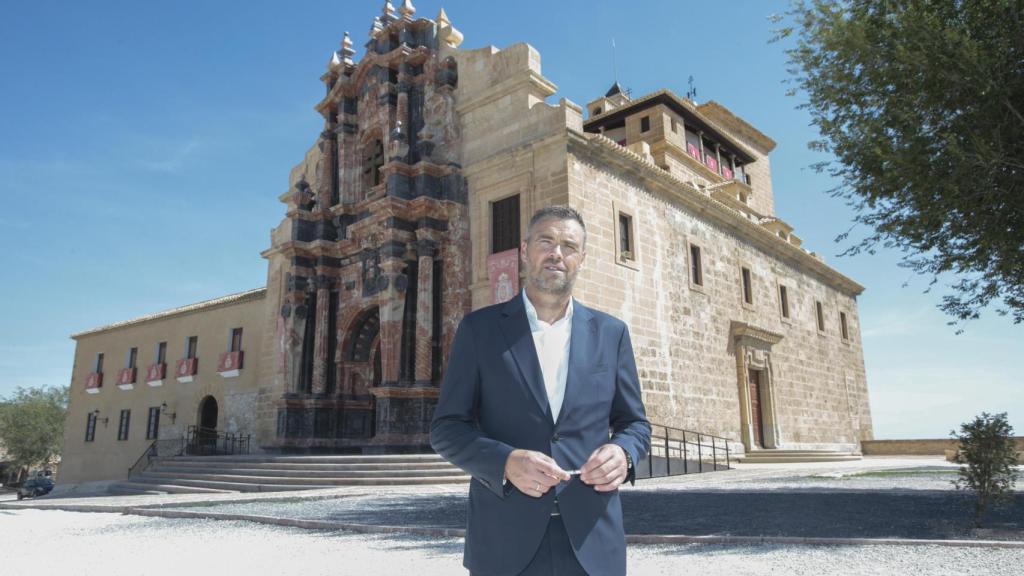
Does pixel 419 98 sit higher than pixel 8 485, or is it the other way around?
pixel 419 98

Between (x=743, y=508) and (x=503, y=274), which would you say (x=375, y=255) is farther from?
(x=743, y=508)

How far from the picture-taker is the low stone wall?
74.3ft

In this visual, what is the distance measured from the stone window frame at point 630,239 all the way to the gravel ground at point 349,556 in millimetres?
10542

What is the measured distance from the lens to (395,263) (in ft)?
57.3

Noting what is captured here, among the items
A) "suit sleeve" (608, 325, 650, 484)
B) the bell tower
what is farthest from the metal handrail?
"suit sleeve" (608, 325, 650, 484)

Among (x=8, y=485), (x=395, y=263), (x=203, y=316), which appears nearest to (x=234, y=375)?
(x=203, y=316)

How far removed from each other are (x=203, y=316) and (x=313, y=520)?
2040 cm

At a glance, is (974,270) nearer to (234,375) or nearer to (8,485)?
(234,375)

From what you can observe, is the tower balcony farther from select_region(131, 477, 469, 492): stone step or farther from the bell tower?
select_region(131, 477, 469, 492): stone step

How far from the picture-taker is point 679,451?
50.7 feet

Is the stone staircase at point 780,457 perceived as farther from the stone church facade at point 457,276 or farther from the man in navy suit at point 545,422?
the man in navy suit at point 545,422

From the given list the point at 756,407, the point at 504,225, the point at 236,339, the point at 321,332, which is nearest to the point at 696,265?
the point at 756,407

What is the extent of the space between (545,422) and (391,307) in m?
15.6

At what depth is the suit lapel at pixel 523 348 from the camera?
1986mm
